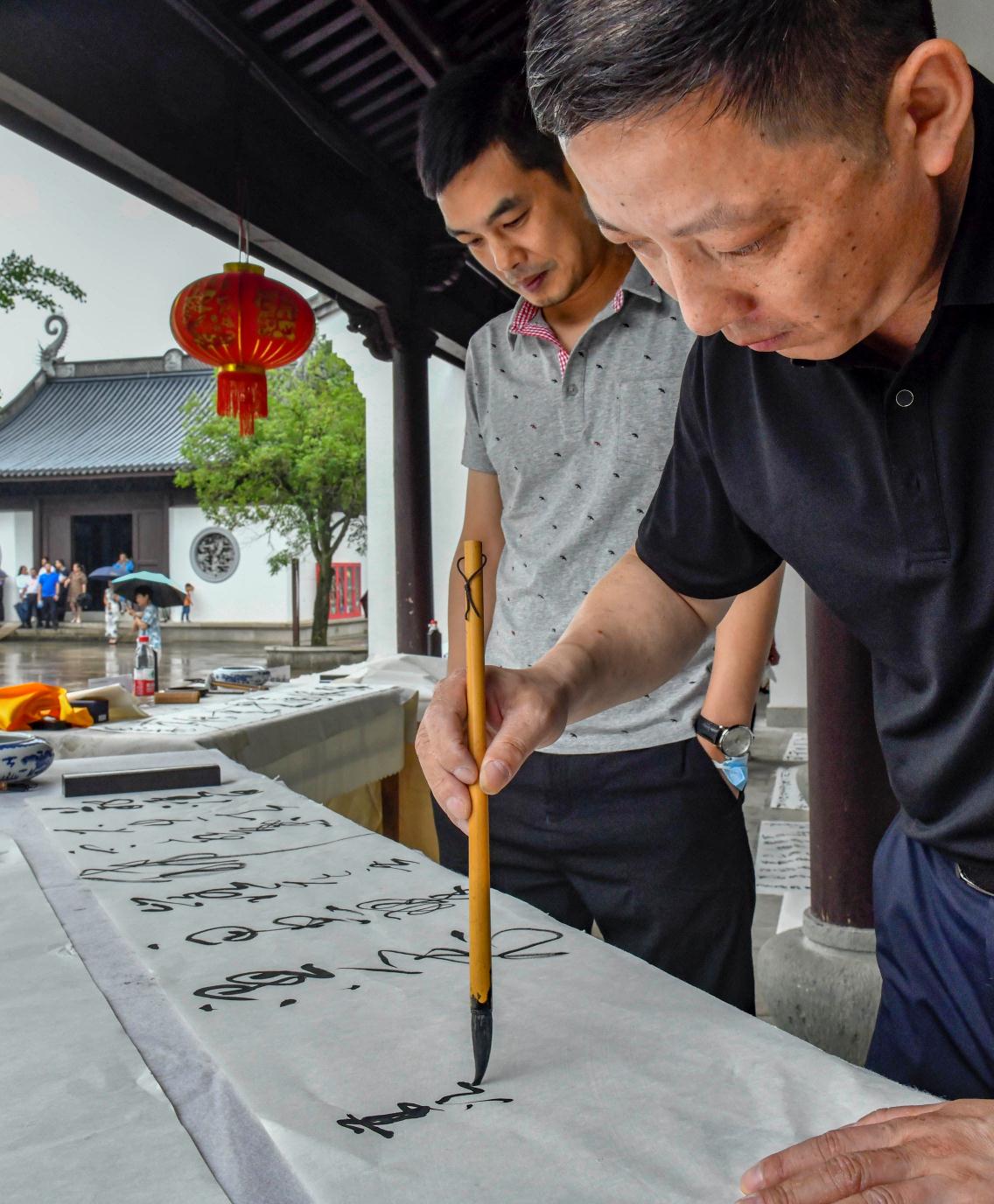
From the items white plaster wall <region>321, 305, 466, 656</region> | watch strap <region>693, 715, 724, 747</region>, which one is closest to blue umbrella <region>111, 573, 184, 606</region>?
white plaster wall <region>321, 305, 466, 656</region>

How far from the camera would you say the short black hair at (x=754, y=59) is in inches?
21.1

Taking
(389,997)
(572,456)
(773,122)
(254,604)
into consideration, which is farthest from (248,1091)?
(254,604)

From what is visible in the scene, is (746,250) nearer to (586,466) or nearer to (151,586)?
(586,466)

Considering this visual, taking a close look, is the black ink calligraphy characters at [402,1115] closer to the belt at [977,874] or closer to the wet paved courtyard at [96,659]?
the belt at [977,874]

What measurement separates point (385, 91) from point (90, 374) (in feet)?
50.8

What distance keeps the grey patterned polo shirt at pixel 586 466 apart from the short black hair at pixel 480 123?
0.58 ft

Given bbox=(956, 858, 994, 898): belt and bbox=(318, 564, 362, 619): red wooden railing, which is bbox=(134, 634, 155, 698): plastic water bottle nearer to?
bbox=(956, 858, 994, 898): belt

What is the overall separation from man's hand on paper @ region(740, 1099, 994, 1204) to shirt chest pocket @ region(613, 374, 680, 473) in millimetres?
828

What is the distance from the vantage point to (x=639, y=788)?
3.84ft

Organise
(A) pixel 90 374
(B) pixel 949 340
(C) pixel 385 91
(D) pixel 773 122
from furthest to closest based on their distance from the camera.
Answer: (A) pixel 90 374, (C) pixel 385 91, (B) pixel 949 340, (D) pixel 773 122

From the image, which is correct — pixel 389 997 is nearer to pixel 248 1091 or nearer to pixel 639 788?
pixel 248 1091

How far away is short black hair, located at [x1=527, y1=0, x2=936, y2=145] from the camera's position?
0.54 meters

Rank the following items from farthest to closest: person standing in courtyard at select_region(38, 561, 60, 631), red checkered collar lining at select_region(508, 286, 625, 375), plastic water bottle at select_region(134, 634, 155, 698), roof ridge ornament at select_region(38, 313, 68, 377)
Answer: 1. roof ridge ornament at select_region(38, 313, 68, 377)
2. person standing in courtyard at select_region(38, 561, 60, 631)
3. plastic water bottle at select_region(134, 634, 155, 698)
4. red checkered collar lining at select_region(508, 286, 625, 375)

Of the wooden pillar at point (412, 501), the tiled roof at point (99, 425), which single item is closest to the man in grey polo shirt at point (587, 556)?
the wooden pillar at point (412, 501)
